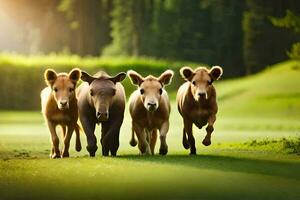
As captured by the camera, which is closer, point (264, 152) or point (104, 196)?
point (104, 196)

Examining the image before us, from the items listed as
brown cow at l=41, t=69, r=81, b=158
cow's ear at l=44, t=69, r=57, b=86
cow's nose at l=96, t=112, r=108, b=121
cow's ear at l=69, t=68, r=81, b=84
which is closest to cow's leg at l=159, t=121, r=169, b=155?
cow's nose at l=96, t=112, r=108, b=121

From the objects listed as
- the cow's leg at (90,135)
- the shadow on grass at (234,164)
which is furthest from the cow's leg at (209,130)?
the cow's leg at (90,135)

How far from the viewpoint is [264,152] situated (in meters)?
15.1

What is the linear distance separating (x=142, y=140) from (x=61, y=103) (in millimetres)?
1642

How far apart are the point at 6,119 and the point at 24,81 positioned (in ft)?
24.9

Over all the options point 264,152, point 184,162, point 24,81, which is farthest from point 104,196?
point 24,81

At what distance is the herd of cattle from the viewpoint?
40.1ft

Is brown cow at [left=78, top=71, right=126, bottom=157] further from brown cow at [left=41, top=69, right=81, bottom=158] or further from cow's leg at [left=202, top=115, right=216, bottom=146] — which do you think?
cow's leg at [left=202, top=115, right=216, bottom=146]

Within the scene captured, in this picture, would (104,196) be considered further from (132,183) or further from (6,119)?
(6,119)

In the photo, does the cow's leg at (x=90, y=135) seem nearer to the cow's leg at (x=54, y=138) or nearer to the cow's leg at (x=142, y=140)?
the cow's leg at (x=54, y=138)

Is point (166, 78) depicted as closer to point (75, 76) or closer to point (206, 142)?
point (206, 142)

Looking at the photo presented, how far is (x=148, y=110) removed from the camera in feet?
40.6

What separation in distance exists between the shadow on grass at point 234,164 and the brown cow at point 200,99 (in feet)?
1.22

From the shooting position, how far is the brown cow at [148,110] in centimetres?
1234
